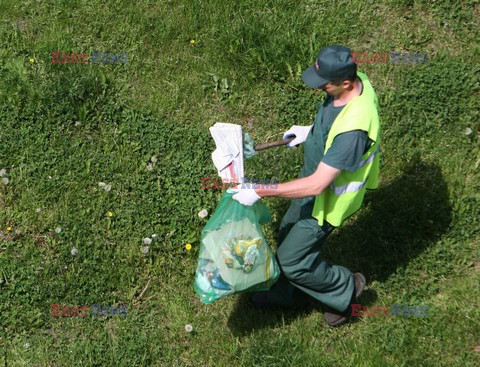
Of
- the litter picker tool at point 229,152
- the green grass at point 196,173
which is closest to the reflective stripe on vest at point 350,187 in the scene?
the litter picker tool at point 229,152

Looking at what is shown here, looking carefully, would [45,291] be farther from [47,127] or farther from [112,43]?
[112,43]

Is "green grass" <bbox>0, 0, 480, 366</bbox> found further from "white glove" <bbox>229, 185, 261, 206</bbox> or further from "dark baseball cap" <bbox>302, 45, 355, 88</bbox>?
"dark baseball cap" <bbox>302, 45, 355, 88</bbox>

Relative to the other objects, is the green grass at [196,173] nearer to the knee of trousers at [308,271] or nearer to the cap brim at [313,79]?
the knee of trousers at [308,271]

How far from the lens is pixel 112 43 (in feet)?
20.9

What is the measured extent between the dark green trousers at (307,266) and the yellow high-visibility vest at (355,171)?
0.15 metres

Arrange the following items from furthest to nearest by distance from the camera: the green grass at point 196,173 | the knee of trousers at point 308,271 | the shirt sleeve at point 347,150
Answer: the green grass at point 196,173 < the knee of trousers at point 308,271 < the shirt sleeve at point 347,150

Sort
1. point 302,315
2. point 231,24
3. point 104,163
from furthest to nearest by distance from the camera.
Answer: point 231,24 → point 104,163 → point 302,315

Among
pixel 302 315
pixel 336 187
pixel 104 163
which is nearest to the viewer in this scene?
pixel 336 187

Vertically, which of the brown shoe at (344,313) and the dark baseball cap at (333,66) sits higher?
the dark baseball cap at (333,66)

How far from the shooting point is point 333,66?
3.83 meters

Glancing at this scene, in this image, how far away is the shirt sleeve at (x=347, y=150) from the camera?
3.79 meters

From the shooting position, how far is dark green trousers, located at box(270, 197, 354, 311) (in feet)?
14.3

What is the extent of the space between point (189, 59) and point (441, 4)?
231 centimetres

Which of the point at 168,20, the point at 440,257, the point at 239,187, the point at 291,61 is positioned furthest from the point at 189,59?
the point at 440,257
